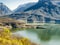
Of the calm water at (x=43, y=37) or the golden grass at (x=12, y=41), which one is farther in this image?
the calm water at (x=43, y=37)

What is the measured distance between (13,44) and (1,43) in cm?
196

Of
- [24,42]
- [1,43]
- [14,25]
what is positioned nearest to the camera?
[1,43]

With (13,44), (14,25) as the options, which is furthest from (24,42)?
(14,25)

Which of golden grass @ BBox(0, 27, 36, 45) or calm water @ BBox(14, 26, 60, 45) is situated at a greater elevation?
golden grass @ BBox(0, 27, 36, 45)

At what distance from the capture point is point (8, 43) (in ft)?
92.9

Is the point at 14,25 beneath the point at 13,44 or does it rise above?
beneath

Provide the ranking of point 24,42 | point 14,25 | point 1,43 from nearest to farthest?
point 1,43
point 24,42
point 14,25

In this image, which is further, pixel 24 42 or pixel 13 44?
pixel 24 42

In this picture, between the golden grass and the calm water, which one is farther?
the calm water

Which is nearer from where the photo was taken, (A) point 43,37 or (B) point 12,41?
(B) point 12,41

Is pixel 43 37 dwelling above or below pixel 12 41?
below

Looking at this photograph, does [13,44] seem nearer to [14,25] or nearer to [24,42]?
[24,42]

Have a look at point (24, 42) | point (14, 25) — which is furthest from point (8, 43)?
point (14, 25)

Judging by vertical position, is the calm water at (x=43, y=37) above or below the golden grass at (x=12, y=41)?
below
